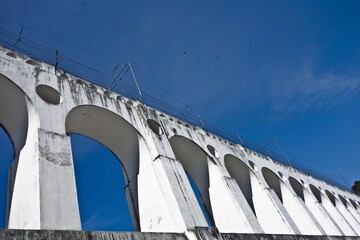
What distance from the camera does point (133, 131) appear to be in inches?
389

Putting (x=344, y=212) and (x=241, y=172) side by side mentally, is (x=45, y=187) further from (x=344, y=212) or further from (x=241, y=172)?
(x=344, y=212)

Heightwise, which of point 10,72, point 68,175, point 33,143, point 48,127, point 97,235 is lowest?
point 97,235

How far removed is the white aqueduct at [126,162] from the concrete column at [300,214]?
0.05 metres

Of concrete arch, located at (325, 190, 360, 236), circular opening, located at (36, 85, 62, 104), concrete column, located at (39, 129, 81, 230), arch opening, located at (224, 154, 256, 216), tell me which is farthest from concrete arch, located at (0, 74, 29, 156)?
concrete arch, located at (325, 190, 360, 236)

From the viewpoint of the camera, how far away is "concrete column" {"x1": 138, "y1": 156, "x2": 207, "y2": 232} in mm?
7762

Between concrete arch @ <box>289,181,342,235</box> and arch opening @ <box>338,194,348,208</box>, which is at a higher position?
arch opening @ <box>338,194,348,208</box>

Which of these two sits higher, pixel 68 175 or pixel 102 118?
pixel 102 118

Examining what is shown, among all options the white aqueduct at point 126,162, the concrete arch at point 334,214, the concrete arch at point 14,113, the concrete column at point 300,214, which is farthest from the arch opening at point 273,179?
the concrete arch at point 14,113

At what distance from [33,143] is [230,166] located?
955 centimetres

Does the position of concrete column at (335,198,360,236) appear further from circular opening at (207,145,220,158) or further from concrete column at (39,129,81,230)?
concrete column at (39,129,81,230)

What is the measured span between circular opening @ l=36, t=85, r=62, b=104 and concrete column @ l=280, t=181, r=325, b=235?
Result: 11583mm

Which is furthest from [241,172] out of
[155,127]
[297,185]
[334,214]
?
[334,214]

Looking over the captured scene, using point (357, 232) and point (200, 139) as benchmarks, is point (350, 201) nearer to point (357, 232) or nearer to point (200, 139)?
point (357, 232)

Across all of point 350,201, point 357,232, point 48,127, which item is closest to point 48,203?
point 48,127
